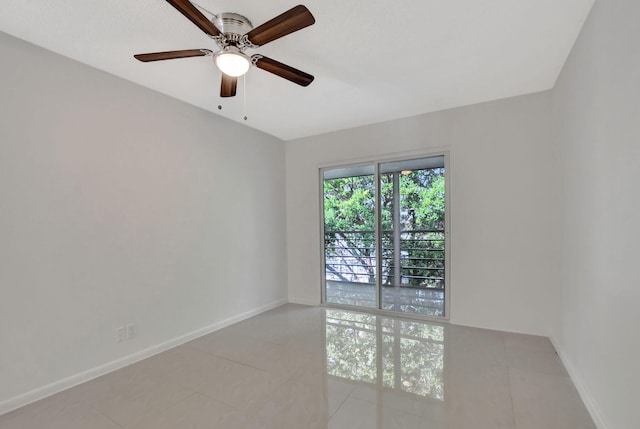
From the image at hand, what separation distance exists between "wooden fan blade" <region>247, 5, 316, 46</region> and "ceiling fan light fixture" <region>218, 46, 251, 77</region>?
0.14m

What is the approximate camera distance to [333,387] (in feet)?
6.63

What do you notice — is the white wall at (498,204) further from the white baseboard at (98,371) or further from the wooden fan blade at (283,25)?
the white baseboard at (98,371)

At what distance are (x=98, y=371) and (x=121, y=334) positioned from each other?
28 cm

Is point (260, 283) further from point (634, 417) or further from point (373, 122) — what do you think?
point (634, 417)

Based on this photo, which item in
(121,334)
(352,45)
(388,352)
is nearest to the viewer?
(352,45)

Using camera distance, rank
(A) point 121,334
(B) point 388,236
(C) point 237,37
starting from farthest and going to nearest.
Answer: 1. (B) point 388,236
2. (A) point 121,334
3. (C) point 237,37

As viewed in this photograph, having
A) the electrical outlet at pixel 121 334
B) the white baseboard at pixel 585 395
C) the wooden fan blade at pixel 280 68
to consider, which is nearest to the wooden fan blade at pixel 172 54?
the wooden fan blade at pixel 280 68

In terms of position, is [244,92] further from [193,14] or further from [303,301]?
[303,301]

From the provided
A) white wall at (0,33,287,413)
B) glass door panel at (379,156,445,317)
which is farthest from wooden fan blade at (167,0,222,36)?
glass door panel at (379,156,445,317)

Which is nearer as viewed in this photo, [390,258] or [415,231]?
[415,231]

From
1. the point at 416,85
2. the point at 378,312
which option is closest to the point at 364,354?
the point at 378,312

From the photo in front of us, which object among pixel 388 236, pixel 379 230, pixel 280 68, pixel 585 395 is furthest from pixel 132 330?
pixel 585 395

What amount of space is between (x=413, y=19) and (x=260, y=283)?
327 centimetres

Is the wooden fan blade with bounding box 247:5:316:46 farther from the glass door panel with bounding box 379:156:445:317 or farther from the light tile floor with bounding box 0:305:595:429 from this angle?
the glass door panel with bounding box 379:156:445:317
